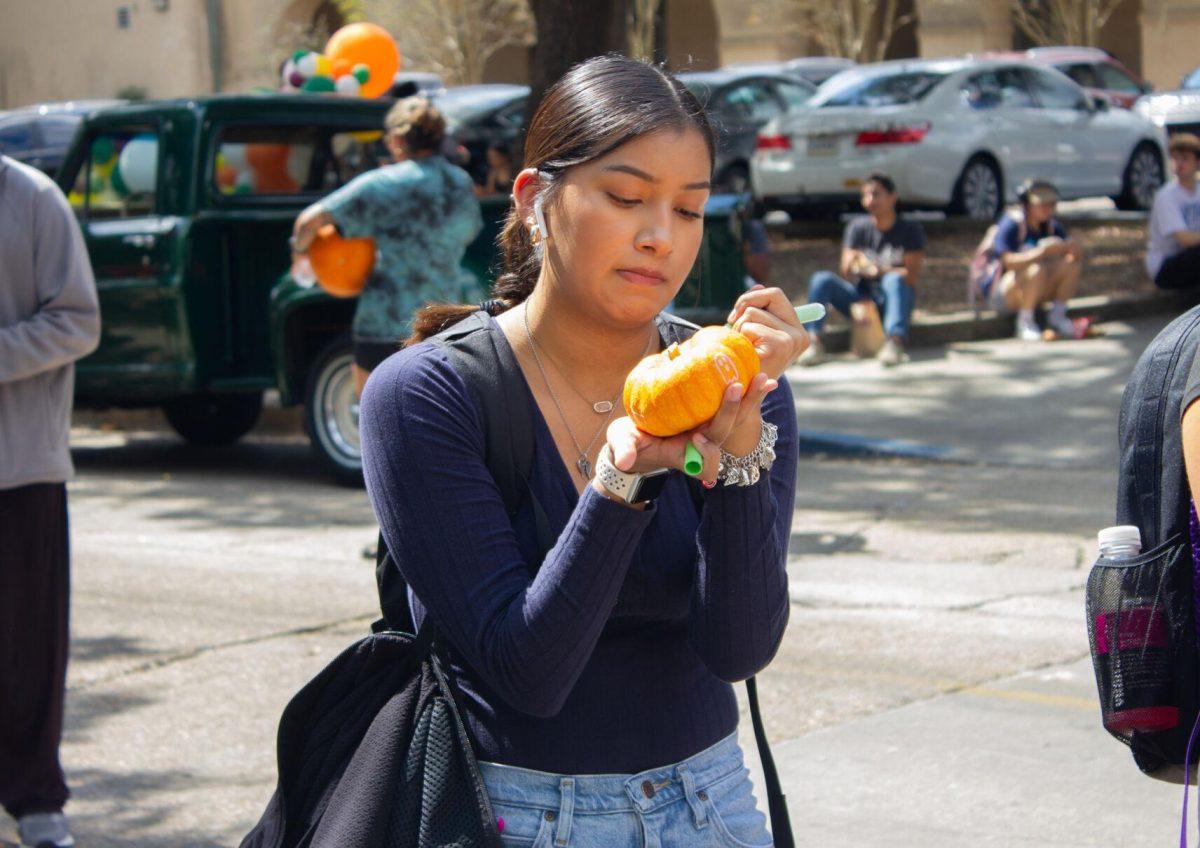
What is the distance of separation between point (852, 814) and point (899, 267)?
30.1 feet

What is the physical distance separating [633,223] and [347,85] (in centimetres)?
1019

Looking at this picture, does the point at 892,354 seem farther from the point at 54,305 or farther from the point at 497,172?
the point at 54,305

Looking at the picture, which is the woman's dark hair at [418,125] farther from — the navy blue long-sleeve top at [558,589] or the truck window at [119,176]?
the navy blue long-sleeve top at [558,589]

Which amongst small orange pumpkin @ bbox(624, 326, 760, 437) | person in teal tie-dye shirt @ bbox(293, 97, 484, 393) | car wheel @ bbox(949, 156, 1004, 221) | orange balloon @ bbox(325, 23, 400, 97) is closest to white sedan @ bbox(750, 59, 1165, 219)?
car wheel @ bbox(949, 156, 1004, 221)

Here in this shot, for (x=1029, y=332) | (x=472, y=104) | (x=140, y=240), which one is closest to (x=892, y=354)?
(x=1029, y=332)

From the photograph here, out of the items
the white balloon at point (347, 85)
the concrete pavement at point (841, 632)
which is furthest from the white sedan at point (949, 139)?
the white balloon at point (347, 85)

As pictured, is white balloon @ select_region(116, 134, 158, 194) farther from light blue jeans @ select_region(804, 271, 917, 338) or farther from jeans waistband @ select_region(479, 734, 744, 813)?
jeans waistband @ select_region(479, 734, 744, 813)

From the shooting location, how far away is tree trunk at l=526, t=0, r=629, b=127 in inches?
480

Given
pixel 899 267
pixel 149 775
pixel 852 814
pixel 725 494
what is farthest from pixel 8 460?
pixel 899 267

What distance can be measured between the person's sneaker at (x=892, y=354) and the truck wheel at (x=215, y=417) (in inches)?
182

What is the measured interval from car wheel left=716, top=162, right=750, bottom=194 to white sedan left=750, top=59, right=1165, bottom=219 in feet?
3.07

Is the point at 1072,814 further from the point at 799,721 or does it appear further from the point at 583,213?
the point at 583,213

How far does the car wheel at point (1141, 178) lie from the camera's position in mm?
20484

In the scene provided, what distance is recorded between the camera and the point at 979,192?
61.1 ft
